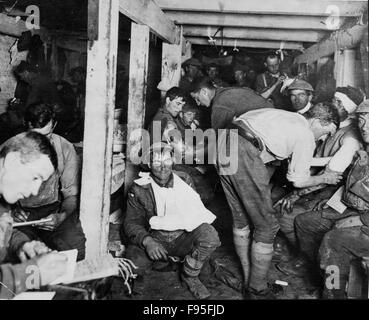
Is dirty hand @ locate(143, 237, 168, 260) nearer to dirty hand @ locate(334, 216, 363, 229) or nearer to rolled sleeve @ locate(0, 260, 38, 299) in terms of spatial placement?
rolled sleeve @ locate(0, 260, 38, 299)

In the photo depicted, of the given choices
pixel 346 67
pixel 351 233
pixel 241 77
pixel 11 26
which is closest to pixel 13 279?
pixel 351 233

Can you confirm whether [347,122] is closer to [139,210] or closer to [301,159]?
[301,159]

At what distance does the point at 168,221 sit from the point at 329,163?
169 cm

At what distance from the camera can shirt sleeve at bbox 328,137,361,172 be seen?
11.6 feet

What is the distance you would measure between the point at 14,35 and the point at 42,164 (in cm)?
478

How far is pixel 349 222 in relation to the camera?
3.18 meters

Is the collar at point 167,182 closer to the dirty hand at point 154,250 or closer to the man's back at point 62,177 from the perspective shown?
the dirty hand at point 154,250

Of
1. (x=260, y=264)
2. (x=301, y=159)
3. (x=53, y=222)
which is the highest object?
(x=301, y=159)

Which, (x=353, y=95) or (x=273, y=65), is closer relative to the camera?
(x=353, y=95)

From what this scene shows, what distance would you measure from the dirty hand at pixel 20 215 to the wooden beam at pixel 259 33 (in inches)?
175

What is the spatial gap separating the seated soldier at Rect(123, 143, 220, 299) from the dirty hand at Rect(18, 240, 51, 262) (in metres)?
0.95

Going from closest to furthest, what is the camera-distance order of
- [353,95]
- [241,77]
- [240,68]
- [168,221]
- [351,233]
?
[351,233]
[168,221]
[353,95]
[241,77]
[240,68]

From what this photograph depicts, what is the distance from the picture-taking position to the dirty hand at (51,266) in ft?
7.62

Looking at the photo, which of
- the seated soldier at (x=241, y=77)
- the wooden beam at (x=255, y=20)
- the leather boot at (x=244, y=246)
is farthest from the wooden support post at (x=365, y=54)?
Result: the seated soldier at (x=241, y=77)
